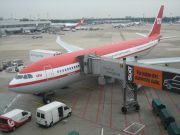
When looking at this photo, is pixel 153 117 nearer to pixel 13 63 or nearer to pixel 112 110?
pixel 112 110

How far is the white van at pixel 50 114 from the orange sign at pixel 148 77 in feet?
22.6

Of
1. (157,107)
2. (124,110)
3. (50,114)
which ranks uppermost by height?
(50,114)

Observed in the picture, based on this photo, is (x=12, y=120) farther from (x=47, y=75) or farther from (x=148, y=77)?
(x=148, y=77)

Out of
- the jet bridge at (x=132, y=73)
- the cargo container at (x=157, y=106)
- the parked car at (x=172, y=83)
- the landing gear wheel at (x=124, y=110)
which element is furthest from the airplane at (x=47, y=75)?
the parked car at (x=172, y=83)

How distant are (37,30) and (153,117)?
122356 millimetres

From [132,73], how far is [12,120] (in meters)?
10.6

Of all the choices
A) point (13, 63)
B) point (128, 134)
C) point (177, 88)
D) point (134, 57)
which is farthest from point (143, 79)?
point (13, 63)

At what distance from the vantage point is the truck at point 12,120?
18.6 m

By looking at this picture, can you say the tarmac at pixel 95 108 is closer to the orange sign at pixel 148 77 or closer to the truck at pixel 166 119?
the truck at pixel 166 119

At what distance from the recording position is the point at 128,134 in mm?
17859

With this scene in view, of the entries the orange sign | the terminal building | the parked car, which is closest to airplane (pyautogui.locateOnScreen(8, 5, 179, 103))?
the orange sign

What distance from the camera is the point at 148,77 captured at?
1900cm

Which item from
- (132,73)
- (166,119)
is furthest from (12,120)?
(166,119)

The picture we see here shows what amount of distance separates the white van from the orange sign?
6.89m
